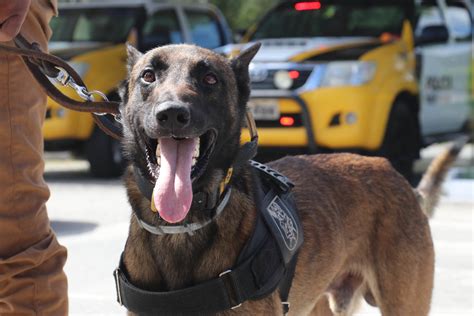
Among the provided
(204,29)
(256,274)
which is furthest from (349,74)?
(256,274)

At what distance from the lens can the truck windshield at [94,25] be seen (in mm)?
12789

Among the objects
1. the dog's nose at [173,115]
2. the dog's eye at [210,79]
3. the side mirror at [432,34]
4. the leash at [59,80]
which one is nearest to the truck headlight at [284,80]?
the side mirror at [432,34]

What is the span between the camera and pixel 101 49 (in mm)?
12148

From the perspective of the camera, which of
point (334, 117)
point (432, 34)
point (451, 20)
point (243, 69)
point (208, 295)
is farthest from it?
point (451, 20)

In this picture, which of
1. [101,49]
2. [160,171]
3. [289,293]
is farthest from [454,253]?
[101,49]

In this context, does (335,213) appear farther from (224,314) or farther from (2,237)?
(2,237)

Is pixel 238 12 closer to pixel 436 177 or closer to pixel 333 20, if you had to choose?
pixel 333 20

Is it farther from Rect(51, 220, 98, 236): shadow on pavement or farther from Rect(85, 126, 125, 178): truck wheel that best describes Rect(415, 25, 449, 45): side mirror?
Rect(51, 220, 98, 236): shadow on pavement

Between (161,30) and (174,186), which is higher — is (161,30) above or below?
below

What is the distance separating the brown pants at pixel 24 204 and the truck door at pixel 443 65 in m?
7.87

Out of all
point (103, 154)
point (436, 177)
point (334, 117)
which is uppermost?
point (436, 177)

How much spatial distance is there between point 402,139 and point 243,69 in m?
7.50

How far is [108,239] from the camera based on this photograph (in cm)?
812

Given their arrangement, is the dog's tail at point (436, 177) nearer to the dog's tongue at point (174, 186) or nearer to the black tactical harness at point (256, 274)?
the black tactical harness at point (256, 274)
